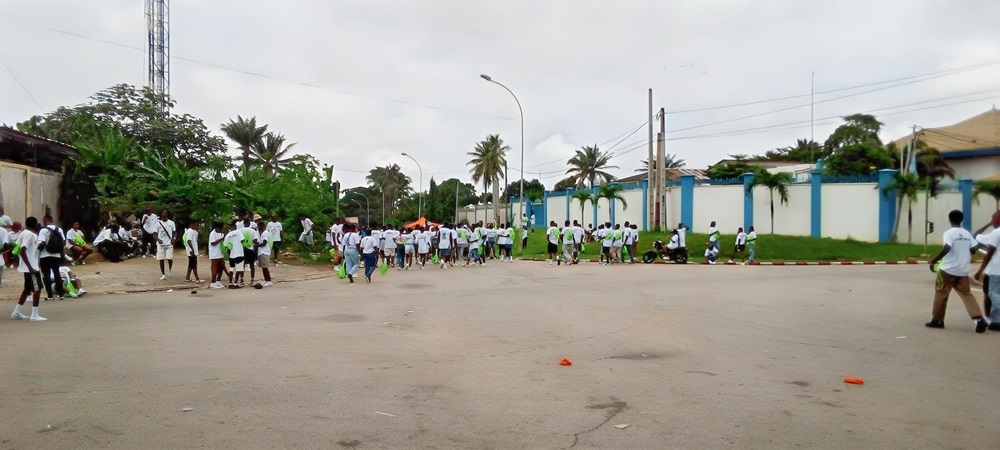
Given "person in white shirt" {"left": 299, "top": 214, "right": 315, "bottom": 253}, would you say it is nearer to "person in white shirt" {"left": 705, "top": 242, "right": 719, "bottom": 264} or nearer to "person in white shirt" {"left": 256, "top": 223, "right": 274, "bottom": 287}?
"person in white shirt" {"left": 256, "top": 223, "right": 274, "bottom": 287}

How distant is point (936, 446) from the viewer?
16.8ft

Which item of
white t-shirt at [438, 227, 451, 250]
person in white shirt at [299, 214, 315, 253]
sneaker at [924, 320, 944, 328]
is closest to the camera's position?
sneaker at [924, 320, 944, 328]

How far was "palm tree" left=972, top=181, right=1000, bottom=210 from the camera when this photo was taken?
37.3 metres

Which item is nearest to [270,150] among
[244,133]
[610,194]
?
[244,133]

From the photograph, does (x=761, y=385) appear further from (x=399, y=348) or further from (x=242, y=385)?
(x=242, y=385)

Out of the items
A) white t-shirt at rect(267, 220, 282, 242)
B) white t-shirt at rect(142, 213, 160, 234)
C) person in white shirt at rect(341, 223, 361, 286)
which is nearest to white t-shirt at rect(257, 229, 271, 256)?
person in white shirt at rect(341, 223, 361, 286)

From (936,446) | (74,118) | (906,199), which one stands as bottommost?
(936,446)

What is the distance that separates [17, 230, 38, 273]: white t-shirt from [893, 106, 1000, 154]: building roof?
54508 millimetres

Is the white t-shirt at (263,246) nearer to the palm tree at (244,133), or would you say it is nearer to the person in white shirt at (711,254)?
the person in white shirt at (711,254)

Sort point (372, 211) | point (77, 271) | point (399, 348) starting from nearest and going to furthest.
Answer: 1. point (399, 348)
2. point (77, 271)
3. point (372, 211)

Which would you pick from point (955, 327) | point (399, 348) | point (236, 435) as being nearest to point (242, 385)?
point (236, 435)

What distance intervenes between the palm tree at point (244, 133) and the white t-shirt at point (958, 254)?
2021 inches

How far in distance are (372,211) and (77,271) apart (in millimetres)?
73618

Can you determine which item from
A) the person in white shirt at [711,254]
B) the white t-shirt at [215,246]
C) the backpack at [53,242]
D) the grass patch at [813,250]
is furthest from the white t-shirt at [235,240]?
the grass patch at [813,250]
